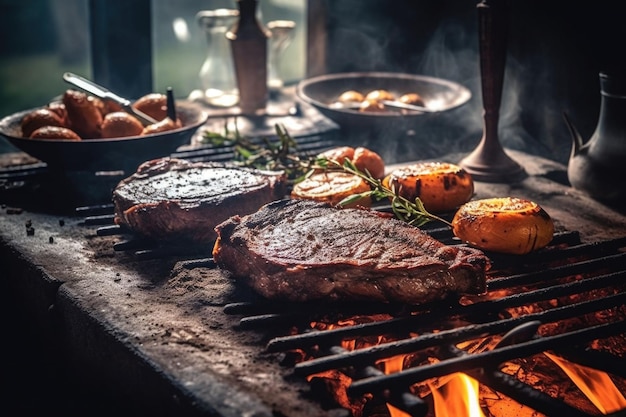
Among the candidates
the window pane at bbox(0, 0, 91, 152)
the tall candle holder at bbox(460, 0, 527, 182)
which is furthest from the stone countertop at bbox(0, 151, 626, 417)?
the window pane at bbox(0, 0, 91, 152)

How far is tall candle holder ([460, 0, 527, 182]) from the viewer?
4.20m

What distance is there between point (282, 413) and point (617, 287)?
2015mm

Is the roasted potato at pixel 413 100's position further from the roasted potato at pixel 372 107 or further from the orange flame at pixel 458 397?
the orange flame at pixel 458 397

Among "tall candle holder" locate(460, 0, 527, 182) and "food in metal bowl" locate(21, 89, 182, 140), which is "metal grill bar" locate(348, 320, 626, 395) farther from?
"food in metal bowl" locate(21, 89, 182, 140)

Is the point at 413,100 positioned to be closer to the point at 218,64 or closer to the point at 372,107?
the point at 372,107

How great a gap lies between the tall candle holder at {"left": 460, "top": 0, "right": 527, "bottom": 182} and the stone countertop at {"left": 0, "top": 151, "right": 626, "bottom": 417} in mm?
496

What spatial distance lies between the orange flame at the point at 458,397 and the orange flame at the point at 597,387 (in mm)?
442

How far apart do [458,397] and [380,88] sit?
3.55m

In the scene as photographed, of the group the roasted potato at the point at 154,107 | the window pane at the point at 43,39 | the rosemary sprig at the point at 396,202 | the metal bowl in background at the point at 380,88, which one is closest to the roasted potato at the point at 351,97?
the metal bowl in background at the point at 380,88

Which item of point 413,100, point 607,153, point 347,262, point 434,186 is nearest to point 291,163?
point 434,186

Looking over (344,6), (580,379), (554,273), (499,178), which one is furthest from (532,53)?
(580,379)

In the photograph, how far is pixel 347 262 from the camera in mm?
2705

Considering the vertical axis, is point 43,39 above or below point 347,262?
below

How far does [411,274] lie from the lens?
268 cm
